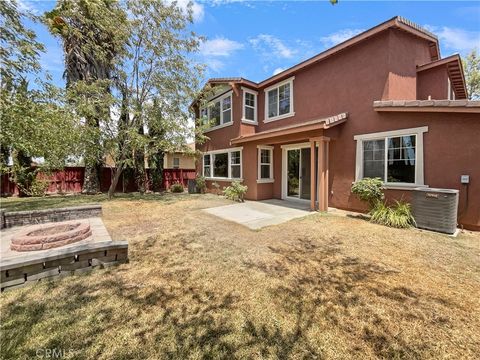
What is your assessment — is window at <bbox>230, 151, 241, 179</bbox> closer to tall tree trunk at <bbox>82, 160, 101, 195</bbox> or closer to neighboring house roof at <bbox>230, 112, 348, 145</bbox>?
neighboring house roof at <bbox>230, 112, 348, 145</bbox>

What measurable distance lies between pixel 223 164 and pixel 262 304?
12.0 m

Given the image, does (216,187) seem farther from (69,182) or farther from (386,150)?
(69,182)

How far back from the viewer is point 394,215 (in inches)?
272

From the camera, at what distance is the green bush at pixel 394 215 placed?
22.1 ft

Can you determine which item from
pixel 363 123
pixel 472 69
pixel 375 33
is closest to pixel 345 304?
pixel 363 123

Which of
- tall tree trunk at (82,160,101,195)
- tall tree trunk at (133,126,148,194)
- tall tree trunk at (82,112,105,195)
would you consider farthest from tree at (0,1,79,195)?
tall tree trunk at (133,126,148,194)

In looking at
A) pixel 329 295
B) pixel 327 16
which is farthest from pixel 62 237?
pixel 327 16

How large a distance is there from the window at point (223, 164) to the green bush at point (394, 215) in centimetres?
728

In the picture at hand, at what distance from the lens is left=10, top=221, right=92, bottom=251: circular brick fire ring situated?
452cm

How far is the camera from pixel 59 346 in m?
2.38

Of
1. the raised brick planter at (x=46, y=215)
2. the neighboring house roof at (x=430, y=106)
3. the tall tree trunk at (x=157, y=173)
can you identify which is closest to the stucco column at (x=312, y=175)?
the neighboring house roof at (x=430, y=106)

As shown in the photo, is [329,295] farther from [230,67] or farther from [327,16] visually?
[230,67]

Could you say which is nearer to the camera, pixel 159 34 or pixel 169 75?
pixel 159 34

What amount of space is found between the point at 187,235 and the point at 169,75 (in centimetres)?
1020
